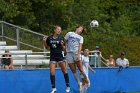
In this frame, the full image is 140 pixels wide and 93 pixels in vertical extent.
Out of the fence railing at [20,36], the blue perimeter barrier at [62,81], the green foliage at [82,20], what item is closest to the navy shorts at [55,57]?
the blue perimeter barrier at [62,81]

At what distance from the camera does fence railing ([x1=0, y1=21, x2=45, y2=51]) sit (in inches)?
1175

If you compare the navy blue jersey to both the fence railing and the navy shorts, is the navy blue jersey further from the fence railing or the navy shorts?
the fence railing

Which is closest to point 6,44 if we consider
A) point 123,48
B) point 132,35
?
point 123,48

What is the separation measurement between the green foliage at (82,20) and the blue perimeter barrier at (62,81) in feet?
31.4

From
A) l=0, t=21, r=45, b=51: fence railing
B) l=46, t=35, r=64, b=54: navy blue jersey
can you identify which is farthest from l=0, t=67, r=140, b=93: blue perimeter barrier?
l=0, t=21, r=45, b=51: fence railing

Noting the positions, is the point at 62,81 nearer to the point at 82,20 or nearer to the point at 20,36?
the point at 20,36

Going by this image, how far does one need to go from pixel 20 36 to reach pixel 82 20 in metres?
10.3

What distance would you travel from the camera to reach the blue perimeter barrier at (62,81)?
23156mm

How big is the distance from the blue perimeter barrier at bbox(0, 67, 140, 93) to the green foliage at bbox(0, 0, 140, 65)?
31.4 ft

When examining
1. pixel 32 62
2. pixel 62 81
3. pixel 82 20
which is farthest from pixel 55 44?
pixel 82 20

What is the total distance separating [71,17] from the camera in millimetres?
39688

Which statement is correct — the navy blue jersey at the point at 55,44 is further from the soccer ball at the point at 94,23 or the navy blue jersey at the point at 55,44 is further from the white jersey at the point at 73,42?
the soccer ball at the point at 94,23

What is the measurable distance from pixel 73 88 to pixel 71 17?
16.1m

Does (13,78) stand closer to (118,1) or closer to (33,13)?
(33,13)
